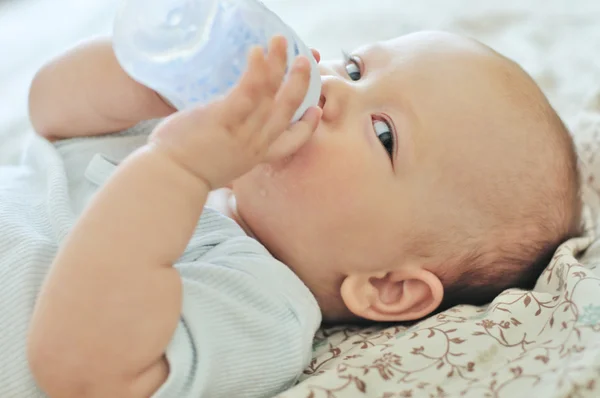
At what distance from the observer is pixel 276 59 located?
2.39 feet

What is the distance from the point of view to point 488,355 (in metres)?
0.85

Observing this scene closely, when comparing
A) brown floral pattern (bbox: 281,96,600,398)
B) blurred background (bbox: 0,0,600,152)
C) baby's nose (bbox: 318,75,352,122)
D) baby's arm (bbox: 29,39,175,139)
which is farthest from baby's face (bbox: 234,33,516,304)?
blurred background (bbox: 0,0,600,152)

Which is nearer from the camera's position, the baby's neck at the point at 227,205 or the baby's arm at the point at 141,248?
the baby's arm at the point at 141,248

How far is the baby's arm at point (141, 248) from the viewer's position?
717 millimetres

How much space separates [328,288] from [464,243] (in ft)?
0.71

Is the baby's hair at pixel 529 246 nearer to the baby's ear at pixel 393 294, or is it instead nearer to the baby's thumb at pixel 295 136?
the baby's ear at pixel 393 294

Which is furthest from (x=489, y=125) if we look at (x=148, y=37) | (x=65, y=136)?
(x=65, y=136)

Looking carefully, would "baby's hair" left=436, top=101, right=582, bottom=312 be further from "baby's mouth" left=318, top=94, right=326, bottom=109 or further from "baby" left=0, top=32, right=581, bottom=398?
"baby's mouth" left=318, top=94, right=326, bottom=109

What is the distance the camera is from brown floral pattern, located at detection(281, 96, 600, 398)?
2.48ft

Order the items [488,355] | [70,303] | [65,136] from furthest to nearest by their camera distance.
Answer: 1. [65,136]
2. [488,355]
3. [70,303]

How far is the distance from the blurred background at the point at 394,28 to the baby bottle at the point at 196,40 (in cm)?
70

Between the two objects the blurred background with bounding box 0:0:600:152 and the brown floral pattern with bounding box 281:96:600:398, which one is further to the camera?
the blurred background with bounding box 0:0:600:152

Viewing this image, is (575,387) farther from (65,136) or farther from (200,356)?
(65,136)

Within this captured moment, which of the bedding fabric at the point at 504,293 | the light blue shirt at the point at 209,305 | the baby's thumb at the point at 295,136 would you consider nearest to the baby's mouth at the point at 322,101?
the baby's thumb at the point at 295,136
